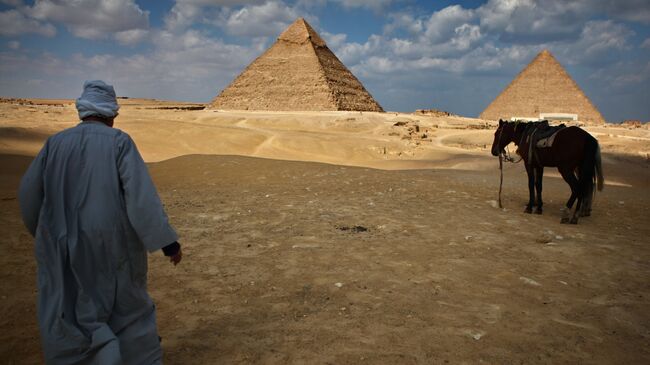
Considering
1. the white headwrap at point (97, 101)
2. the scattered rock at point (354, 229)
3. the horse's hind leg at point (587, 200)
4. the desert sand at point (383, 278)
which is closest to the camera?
the white headwrap at point (97, 101)

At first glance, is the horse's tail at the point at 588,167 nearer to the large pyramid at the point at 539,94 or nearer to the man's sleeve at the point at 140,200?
the man's sleeve at the point at 140,200

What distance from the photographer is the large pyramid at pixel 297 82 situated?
57.3 meters

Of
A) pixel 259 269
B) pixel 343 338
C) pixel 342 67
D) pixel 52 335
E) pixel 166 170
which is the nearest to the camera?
pixel 52 335

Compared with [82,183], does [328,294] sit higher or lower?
lower

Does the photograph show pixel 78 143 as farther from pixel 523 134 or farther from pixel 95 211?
pixel 523 134

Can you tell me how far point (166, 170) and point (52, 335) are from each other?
9.52 m

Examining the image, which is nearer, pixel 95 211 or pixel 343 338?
pixel 95 211

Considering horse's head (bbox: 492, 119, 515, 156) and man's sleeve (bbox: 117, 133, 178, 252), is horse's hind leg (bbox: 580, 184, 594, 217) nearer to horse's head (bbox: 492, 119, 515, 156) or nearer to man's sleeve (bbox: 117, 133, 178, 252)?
horse's head (bbox: 492, 119, 515, 156)

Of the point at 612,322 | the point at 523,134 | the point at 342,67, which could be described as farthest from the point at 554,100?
the point at 612,322

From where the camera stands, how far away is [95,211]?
2266mm

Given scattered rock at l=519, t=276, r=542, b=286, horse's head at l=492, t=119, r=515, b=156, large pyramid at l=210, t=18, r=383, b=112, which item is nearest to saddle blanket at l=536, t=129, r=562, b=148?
horse's head at l=492, t=119, r=515, b=156

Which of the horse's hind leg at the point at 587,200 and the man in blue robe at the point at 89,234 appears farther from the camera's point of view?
the horse's hind leg at the point at 587,200

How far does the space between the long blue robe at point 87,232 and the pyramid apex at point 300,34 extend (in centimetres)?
6751

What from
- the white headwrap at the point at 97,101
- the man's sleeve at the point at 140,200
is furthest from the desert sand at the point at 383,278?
the white headwrap at the point at 97,101
